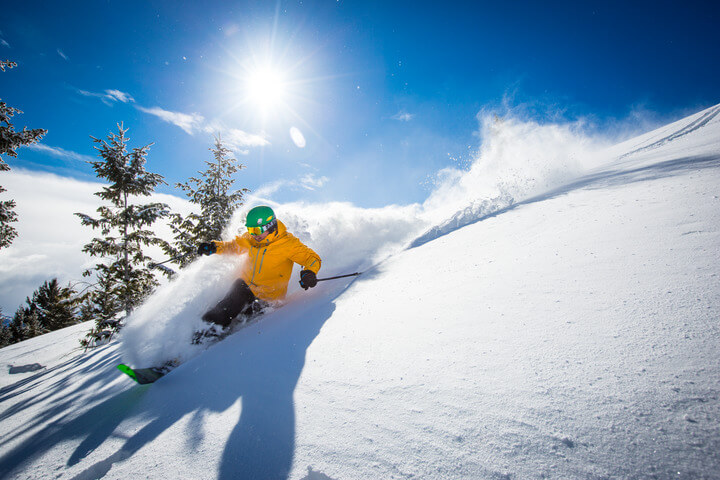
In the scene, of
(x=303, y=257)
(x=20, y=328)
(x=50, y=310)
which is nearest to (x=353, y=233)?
(x=303, y=257)

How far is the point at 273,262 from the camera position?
4344 millimetres

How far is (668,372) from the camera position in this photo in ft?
3.84

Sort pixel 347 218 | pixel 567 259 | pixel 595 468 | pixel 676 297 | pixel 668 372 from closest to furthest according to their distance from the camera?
pixel 595 468 → pixel 668 372 → pixel 676 297 → pixel 567 259 → pixel 347 218

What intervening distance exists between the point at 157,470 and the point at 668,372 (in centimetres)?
274

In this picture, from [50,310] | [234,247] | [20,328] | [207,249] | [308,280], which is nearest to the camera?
[308,280]

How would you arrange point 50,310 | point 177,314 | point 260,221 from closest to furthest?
point 177,314 → point 260,221 → point 50,310

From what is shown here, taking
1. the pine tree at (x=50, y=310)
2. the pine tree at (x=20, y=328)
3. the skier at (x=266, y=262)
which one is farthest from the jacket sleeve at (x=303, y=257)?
the pine tree at (x=20, y=328)

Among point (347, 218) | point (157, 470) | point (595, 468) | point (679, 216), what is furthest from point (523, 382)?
point (347, 218)

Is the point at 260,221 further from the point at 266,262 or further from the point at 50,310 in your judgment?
the point at 50,310

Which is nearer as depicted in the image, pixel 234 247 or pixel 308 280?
pixel 308 280

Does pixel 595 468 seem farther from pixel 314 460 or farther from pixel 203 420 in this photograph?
pixel 203 420

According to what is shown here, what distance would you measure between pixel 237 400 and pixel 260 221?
2.91 m

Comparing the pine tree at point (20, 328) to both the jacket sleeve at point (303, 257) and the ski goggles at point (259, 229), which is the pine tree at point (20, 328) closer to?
the ski goggles at point (259, 229)

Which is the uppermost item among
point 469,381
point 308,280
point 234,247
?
point 234,247
